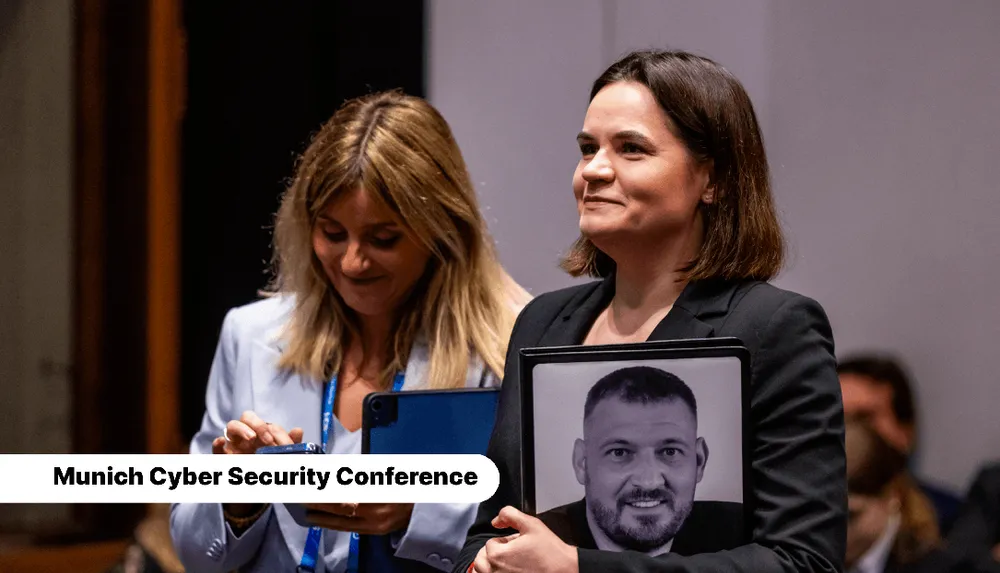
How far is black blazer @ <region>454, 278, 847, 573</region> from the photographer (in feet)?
4.15

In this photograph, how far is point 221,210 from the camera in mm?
3738

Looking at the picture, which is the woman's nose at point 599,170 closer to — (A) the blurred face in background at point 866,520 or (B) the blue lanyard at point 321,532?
(B) the blue lanyard at point 321,532

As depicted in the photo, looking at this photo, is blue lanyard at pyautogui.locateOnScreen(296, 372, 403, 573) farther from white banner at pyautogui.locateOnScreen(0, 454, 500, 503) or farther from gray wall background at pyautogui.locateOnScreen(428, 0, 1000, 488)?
gray wall background at pyautogui.locateOnScreen(428, 0, 1000, 488)

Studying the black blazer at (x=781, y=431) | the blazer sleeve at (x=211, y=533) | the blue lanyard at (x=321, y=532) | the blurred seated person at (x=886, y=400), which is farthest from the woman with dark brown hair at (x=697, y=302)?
the blurred seated person at (x=886, y=400)

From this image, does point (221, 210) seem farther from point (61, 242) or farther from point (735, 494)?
point (735, 494)

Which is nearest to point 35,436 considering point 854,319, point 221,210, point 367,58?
point 221,210

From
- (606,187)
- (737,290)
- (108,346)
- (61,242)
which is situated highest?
(606,187)

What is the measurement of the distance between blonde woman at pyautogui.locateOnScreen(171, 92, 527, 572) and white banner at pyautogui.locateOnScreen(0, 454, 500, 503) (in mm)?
145

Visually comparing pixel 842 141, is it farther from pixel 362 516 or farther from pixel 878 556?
pixel 362 516

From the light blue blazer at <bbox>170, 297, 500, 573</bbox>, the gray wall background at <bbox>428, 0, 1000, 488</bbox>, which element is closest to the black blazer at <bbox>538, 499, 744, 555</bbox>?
the light blue blazer at <bbox>170, 297, 500, 573</bbox>

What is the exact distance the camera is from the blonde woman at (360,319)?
2.00 metres

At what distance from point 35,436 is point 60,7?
1431mm

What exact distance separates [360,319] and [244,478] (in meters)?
0.43

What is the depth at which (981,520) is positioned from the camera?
3.18 metres
